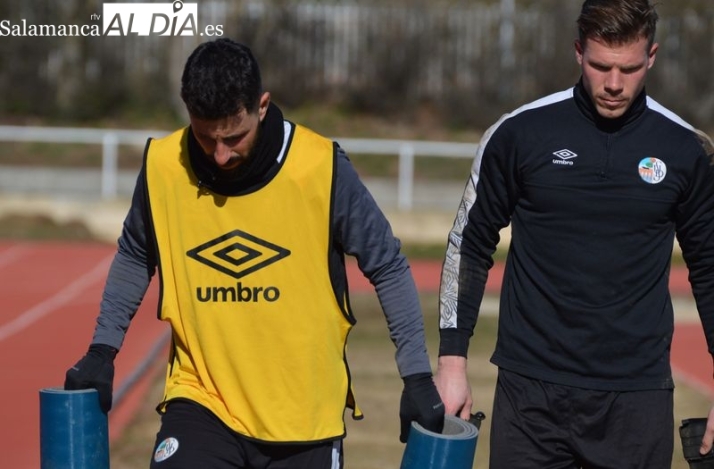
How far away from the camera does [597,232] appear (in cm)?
398

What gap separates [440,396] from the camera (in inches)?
161

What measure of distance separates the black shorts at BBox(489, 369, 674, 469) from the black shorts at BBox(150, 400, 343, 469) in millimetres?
590

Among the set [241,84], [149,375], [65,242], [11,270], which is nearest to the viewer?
[241,84]

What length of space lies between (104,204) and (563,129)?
54.6 feet

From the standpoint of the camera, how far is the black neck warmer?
151 inches

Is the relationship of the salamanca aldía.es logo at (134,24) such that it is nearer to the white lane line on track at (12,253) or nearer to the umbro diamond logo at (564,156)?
the white lane line on track at (12,253)

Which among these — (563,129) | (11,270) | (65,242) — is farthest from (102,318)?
(65,242)

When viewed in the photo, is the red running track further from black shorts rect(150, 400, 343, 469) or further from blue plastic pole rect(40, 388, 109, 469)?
black shorts rect(150, 400, 343, 469)

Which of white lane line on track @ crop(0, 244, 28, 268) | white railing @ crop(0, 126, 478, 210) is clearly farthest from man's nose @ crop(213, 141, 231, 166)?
white railing @ crop(0, 126, 478, 210)

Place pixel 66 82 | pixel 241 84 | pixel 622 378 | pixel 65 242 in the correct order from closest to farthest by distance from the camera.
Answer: pixel 241 84 → pixel 622 378 → pixel 65 242 → pixel 66 82

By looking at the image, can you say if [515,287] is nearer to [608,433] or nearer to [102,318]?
[608,433]

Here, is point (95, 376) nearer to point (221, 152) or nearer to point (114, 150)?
point (221, 152)

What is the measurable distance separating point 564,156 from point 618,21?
17.6 inches

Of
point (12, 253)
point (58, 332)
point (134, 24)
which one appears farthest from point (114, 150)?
point (58, 332)
